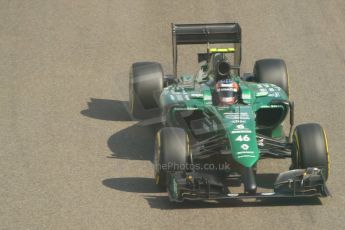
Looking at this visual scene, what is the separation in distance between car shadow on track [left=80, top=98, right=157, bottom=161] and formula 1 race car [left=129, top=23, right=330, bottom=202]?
42cm

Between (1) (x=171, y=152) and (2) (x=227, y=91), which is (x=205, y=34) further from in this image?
(1) (x=171, y=152)

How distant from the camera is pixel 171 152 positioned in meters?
13.9

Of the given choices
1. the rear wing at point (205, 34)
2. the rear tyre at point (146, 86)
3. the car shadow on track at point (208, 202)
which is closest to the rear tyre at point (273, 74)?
the rear wing at point (205, 34)

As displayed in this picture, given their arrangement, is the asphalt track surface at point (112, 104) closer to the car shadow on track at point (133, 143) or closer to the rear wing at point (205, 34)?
the car shadow on track at point (133, 143)

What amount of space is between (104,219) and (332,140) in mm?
4944

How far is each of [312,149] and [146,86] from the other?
427 centimetres

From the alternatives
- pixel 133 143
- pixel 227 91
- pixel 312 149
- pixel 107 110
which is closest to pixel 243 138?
pixel 312 149

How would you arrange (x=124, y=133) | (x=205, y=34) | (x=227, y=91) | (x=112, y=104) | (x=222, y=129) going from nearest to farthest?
(x=222, y=129)
(x=227, y=91)
(x=124, y=133)
(x=205, y=34)
(x=112, y=104)

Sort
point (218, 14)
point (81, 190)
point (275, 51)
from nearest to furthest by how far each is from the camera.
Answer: point (81, 190) → point (275, 51) → point (218, 14)

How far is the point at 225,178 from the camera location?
48.5 ft

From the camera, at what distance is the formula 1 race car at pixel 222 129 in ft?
44.3

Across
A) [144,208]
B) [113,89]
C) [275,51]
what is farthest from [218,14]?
[144,208]

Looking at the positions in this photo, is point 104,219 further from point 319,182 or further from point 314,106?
point 314,106

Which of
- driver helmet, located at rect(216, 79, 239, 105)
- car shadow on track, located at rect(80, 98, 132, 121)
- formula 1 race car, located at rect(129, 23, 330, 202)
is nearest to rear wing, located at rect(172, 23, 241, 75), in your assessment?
formula 1 race car, located at rect(129, 23, 330, 202)
